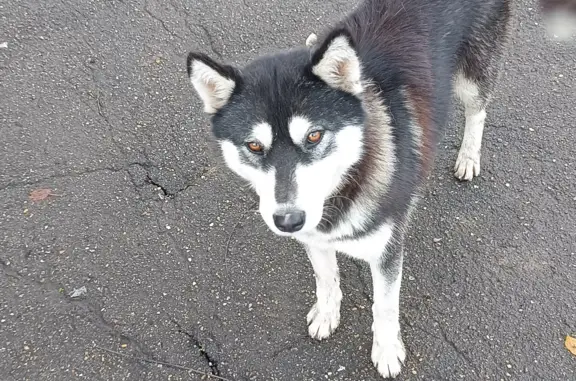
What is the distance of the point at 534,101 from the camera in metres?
3.90

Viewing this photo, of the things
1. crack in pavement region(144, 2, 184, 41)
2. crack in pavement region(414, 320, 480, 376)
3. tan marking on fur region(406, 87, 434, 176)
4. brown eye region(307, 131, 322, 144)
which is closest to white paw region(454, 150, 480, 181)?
tan marking on fur region(406, 87, 434, 176)

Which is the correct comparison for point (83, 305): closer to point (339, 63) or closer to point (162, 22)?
point (339, 63)

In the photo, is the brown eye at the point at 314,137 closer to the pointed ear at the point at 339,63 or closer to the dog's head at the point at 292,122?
the dog's head at the point at 292,122

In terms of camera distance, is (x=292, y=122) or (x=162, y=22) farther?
(x=162, y=22)

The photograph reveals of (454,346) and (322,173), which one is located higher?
(322,173)

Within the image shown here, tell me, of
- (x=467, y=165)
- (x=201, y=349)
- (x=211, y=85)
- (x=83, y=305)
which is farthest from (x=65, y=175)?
(x=467, y=165)

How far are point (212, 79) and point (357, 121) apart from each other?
58 cm

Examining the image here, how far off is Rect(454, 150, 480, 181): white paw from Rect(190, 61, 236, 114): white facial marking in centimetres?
184

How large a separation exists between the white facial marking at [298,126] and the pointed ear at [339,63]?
0.18 m

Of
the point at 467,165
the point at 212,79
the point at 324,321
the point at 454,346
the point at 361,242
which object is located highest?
the point at 212,79

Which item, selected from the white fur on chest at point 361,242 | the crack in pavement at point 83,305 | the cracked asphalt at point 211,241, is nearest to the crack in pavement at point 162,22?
the cracked asphalt at point 211,241

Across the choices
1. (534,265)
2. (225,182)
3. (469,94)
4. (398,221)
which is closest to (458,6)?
(469,94)

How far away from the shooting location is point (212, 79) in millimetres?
2145

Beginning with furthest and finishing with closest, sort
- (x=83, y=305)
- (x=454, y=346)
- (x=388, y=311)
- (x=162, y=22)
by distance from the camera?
(x=162, y=22), (x=83, y=305), (x=454, y=346), (x=388, y=311)
